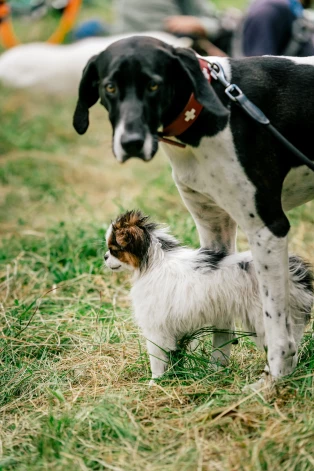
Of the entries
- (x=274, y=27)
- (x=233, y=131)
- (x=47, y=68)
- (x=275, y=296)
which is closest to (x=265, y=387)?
(x=275, y=296)

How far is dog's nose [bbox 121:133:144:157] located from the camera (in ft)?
8.31

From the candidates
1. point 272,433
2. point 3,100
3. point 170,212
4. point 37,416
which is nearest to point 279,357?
point 272,433

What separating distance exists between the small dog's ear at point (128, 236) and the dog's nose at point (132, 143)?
894 mm

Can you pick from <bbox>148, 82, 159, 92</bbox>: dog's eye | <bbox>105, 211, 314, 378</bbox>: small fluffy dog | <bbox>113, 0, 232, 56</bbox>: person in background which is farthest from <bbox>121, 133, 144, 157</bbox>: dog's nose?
<bbox>113, 0, 232, 56</bbox>: person in background

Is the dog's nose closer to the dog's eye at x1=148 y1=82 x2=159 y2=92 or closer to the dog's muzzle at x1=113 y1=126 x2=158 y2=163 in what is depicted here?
the dog's muzzle at x1=113 y1=126 x2=158 y2=163

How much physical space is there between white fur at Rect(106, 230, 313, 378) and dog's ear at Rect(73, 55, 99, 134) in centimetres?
70

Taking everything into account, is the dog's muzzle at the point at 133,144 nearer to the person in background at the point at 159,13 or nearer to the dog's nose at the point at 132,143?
the dog's nose at the point at 132,143

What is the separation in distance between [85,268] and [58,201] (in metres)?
1.75

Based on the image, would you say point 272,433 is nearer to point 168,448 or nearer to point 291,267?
point 168,448

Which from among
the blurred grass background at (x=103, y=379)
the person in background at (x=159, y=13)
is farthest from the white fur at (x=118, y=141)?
the person in background at (x=159, y=13)

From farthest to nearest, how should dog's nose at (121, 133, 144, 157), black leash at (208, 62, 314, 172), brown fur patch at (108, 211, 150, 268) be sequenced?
brown fur patch at (108, 211, 150, 268), black leash at (208, 62, 314, 172), dog's nose at (121, 133, 144, 157)

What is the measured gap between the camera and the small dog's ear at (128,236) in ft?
11.2

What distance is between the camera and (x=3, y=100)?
9.45 metres

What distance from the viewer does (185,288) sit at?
10.7 ft
